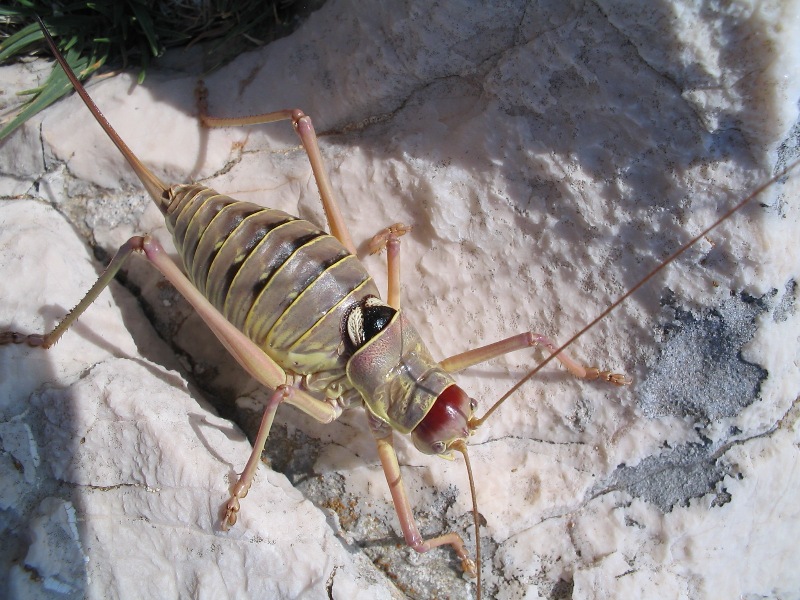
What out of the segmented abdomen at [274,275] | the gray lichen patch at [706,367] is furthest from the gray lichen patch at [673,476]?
the segmented abdomen at [274,275]

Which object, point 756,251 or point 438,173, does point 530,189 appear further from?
point 756,251

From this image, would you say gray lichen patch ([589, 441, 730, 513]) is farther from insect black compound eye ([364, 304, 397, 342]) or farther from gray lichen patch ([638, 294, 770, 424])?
insect black compound eye ([364, 304, 397, 342])

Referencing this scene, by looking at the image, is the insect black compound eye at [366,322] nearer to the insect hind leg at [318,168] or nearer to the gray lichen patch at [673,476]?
the insect hind leg at [318,168]

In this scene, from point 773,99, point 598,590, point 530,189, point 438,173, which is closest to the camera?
point 773,99

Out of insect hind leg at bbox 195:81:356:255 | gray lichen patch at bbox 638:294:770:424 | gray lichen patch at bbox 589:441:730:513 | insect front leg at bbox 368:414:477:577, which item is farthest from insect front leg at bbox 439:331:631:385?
insect hind leg at bbox 195:81:356:255

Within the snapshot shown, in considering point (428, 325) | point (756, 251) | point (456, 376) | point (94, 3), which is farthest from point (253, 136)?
point (756, 251)
